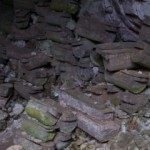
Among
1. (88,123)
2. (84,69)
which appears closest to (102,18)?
(84,69)

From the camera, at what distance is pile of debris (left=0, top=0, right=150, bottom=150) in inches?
145

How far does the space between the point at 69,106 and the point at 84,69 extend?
18.7 inches

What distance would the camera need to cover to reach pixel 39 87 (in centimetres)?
461

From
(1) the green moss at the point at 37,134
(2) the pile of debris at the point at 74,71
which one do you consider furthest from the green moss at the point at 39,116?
(1) the green moss at the point at 37,134

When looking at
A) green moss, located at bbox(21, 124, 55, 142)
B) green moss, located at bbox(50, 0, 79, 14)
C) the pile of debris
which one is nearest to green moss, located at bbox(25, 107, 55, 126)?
the pile of debris

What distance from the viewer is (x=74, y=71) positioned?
448cm

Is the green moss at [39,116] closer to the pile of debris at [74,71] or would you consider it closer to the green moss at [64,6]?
the pile of debris at [74,71]

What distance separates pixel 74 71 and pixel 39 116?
0.75m

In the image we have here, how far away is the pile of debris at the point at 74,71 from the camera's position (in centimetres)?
369

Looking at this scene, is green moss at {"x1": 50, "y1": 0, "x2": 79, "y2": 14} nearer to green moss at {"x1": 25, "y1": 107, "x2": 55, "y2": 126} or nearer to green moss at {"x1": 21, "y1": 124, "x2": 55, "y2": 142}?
green moss at {"x1": 25, "y1": 107, "x2": 55, "y2": 126}

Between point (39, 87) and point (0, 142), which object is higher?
point (39, 87)

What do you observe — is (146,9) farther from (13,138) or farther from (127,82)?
(13,138)

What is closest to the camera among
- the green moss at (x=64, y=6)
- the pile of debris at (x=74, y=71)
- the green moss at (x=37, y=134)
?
the pile of debris at (x=74, y=71)

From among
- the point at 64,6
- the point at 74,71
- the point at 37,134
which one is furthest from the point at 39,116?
the point at 64,6
